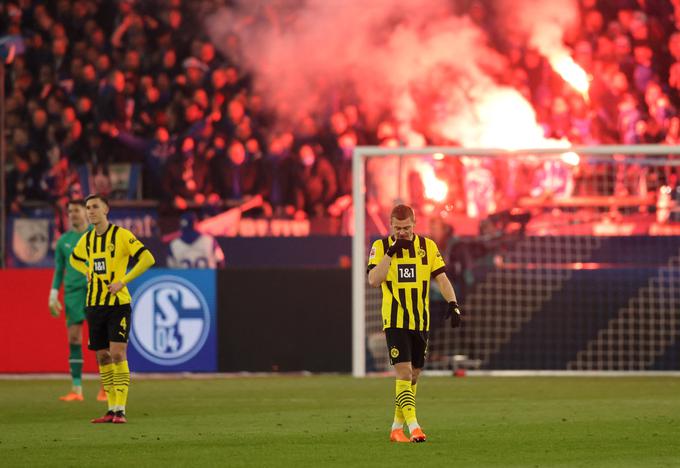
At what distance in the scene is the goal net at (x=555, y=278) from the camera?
51.3 ft

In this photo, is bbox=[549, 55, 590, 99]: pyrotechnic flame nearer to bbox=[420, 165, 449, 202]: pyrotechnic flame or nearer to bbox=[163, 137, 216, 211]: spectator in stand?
bbox=[420, 165, 449, 202]: pyrotechnic flame

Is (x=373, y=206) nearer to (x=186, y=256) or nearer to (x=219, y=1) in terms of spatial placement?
(x=186, y=256)

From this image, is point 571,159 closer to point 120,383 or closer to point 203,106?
point 203,106

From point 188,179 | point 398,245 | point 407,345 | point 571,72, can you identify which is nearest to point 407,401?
point 407,345

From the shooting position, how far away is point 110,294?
10273 mm

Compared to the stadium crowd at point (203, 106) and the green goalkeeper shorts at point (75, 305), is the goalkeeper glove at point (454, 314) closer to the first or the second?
the green goalkeeper shorts at point (75, 305)

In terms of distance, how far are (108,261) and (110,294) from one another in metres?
0.26

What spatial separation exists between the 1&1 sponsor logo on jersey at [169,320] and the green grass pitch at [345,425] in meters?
0.96

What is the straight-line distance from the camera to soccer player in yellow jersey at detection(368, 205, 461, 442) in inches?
338

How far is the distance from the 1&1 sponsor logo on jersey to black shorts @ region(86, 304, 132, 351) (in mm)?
5341

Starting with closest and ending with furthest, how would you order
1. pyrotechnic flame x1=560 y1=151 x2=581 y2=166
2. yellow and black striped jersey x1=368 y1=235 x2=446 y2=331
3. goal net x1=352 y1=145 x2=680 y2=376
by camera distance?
yellow and black striped jersey x1=368 y1=235 x2=446 y2=331 < goal net x1=352 y1=145 x2=680 y2=376 < pyrotechnic flame x1=560 y1=151 x2=581 y2=166

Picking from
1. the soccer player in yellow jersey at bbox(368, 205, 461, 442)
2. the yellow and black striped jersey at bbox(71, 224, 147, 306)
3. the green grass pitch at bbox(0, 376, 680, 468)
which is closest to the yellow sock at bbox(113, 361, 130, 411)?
the green grass pitch at bbox(0, 376, 680, 468)

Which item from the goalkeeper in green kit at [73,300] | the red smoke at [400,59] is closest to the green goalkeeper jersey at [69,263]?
the goalkeeper in green kit at [73,300]

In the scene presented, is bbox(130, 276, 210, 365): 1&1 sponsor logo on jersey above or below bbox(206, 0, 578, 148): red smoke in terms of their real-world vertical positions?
below
